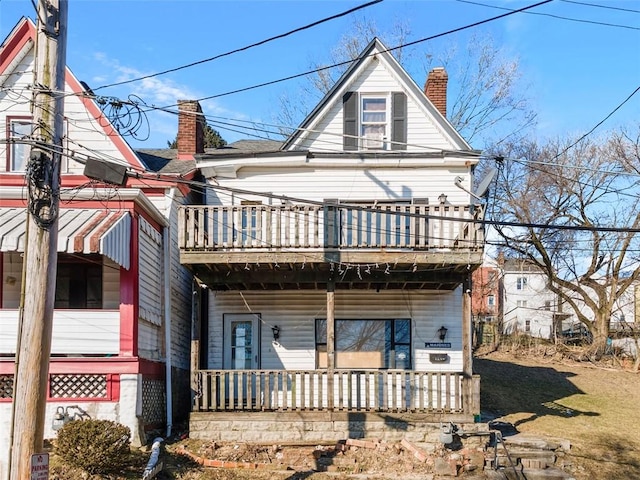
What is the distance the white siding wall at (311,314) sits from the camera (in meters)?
16.3

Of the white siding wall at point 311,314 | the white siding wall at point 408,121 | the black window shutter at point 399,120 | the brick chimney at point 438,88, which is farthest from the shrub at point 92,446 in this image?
the brick chimney at point 438,88

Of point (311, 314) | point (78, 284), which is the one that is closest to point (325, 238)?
point (311, 314)

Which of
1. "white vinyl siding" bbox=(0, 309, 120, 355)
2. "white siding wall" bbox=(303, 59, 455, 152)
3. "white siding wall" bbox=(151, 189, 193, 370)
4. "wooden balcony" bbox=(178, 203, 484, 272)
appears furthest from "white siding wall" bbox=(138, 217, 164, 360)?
"white siding wall" bbox=(303, 59, 455, 152)

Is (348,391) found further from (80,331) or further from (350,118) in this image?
(350,118)

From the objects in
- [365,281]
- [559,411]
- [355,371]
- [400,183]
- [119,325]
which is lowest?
[559,411]

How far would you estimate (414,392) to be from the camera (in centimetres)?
1384

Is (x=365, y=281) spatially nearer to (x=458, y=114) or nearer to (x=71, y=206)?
(x=71, y=206)

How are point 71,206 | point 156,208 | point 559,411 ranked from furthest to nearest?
point 559,411 → point 156,208 → point 71,206

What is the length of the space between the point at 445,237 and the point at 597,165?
21.0m

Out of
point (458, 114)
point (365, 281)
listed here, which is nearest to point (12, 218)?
point (365, 281)

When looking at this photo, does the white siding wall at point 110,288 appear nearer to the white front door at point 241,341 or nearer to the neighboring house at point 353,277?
the neighboring house at point 353,277

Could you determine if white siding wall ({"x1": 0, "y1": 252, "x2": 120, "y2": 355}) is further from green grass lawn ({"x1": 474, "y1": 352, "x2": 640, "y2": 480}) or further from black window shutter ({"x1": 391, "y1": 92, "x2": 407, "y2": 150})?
green grass lawn ({"x1": 474, "y1": 352, "x2": 640, "y2": 480})

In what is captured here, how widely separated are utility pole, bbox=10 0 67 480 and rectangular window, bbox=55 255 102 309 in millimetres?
6662

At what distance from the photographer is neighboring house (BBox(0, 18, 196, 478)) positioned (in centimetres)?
1230
